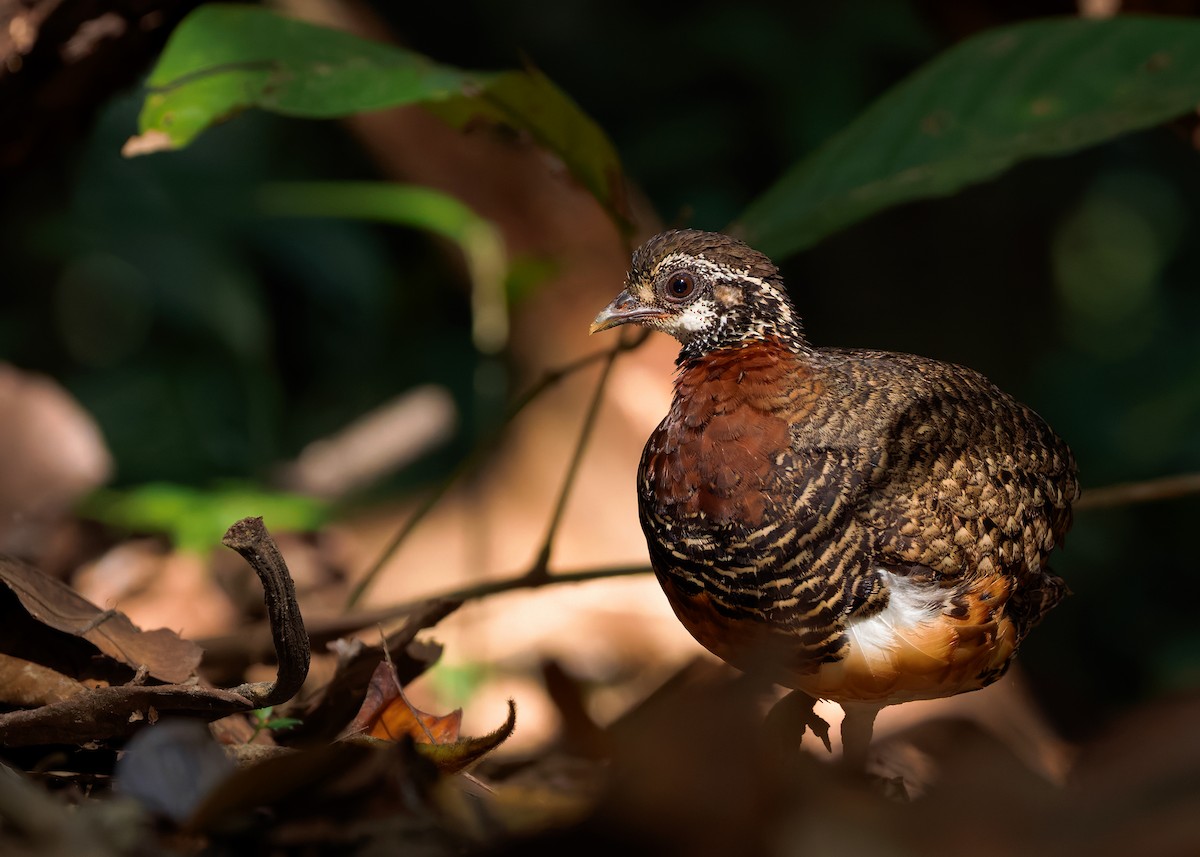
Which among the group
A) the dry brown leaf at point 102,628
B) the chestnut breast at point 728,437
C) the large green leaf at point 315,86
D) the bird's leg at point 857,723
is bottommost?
the bird's leg at point 857,723

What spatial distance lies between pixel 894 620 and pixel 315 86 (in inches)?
63.2

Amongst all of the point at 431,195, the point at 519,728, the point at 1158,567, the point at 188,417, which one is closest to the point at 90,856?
the point at 519,728

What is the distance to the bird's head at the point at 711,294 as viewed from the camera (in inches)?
94.9

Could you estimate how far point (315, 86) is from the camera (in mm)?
2580

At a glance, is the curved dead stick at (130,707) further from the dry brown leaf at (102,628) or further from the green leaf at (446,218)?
the green leaf at (446,218)

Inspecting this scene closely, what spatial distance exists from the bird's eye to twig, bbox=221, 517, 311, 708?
3.84 ft

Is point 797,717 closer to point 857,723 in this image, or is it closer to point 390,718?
point 857,723

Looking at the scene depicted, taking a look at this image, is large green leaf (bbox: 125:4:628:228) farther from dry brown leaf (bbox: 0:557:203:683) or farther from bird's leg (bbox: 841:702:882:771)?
bird's leg (bbox: 841:702:882:771)

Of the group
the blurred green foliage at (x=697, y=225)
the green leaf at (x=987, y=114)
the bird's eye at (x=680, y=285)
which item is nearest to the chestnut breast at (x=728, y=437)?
the bird's eye at (x=680, y=285)

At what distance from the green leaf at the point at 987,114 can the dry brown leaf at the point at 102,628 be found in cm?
163

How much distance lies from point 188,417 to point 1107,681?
4644 mm

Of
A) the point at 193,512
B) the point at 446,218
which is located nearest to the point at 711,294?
the point at 446,218

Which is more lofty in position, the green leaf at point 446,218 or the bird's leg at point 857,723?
the green leaf at point 446,218

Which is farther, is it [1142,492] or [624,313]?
[1142,492]
